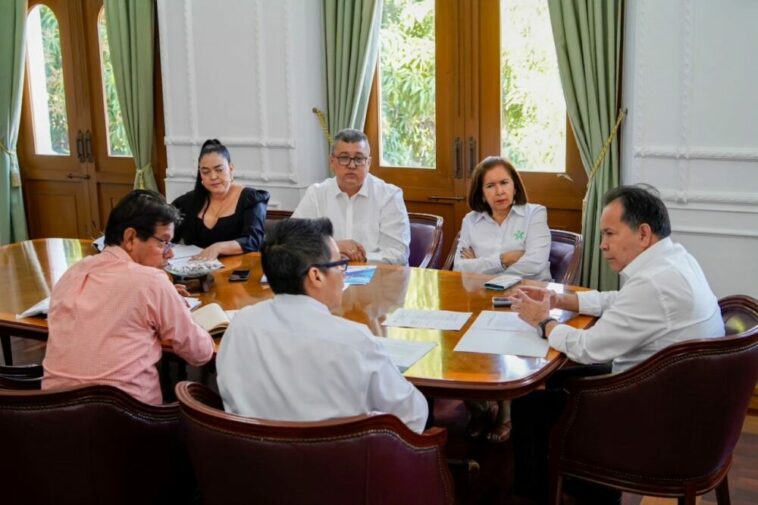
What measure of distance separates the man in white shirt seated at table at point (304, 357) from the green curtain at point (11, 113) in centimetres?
538

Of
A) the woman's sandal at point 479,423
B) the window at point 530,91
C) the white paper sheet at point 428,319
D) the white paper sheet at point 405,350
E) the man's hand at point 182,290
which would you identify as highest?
the window at point 530,91

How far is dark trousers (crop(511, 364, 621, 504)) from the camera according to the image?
8.73ft

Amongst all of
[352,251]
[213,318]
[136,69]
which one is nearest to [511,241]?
[352,251]

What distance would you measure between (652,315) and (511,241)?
4.51 ft

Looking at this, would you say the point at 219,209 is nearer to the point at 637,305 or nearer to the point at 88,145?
the point at 637,305

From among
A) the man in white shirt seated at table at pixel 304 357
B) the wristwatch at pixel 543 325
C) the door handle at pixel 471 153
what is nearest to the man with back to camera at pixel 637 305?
the wristwatch at pixel 543 325

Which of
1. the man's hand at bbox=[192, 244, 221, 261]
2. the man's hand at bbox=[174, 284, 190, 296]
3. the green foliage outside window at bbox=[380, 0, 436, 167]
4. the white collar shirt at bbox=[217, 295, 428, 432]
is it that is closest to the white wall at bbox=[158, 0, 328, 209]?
the green foliage outside window at bbox=[380, 0, 436, 167]

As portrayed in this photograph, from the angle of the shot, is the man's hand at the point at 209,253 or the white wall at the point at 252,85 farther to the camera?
the white wall at the point at 252,85

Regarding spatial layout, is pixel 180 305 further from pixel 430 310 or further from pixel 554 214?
pixel 554 214

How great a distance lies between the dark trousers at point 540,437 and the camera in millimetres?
2660

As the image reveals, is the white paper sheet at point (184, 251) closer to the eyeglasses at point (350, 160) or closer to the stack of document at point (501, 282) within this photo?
the eyeglasses at point (350, 160)

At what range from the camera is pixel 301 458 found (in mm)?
1657

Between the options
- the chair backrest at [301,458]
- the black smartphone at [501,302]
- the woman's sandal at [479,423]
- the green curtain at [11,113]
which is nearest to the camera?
the chair backrest at [301,458]

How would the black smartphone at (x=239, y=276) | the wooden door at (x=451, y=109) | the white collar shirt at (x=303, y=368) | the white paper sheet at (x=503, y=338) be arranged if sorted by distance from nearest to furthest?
the white collar shirt at (x=303, y=368) < the white paper sheet at (x=503, y=338) < the black smartphone at (x=239, y=276) < the wooden door at (x=451, y=109)
